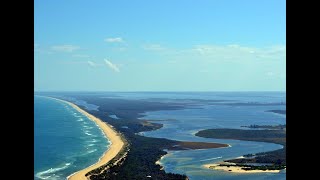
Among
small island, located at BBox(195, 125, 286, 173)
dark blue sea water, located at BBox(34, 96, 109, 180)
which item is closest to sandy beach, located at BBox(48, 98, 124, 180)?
dark blue sea water, located at BBox(34, 96, 109, 180)

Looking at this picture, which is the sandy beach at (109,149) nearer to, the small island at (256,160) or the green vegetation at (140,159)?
the green vegetation at (140,159)

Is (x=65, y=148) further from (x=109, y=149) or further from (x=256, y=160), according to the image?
(x=256, y=160)

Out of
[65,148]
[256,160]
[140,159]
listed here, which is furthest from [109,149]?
[256,160]

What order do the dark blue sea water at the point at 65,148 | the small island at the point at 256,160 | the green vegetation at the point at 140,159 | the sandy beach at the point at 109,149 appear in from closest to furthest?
the sandy beach at the point at 109,149
the green vegetation at the point at 140,159
the small island at the point at 256,160
the dark blue sea water at the point at 65,148

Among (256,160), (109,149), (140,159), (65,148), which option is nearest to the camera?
(256,160)

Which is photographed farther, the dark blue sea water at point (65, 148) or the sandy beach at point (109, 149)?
the dark blue sea water at point (65, 148)

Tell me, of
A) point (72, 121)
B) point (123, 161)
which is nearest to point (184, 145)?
→ point (123, 161)

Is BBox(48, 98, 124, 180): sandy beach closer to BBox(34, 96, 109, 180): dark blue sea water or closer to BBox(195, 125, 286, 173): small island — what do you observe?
BBox(34, 96, 109, 180): dark blue sea water

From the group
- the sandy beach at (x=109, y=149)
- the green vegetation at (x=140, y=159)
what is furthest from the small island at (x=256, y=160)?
the sandy beach at (x=109, y=149)
